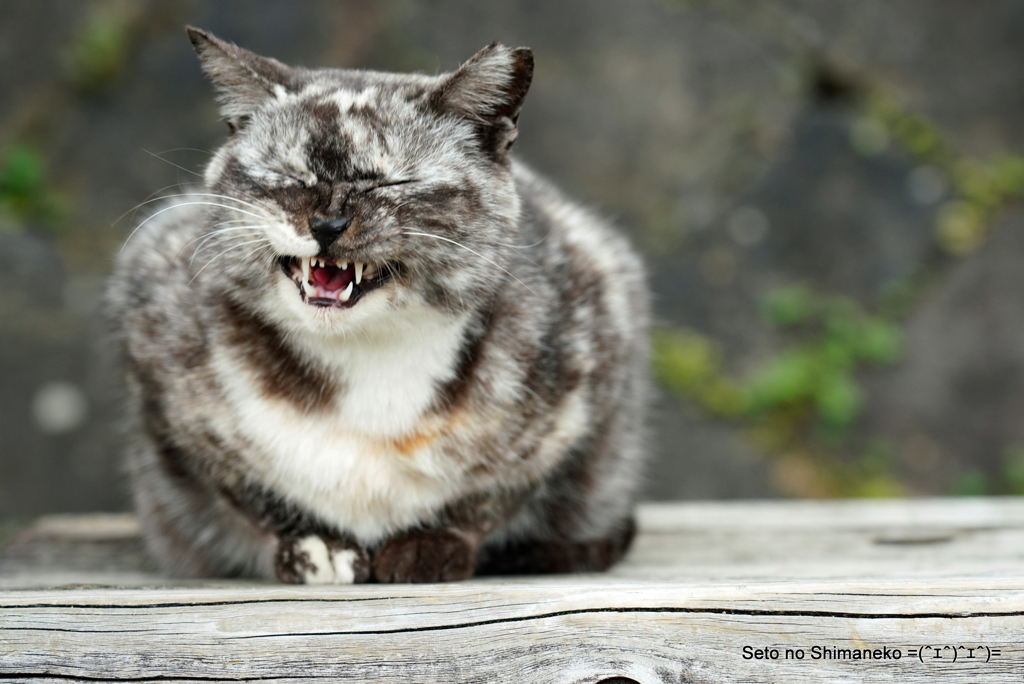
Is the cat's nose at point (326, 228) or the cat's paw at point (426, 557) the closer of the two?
the cat's nose at point (326, 228)

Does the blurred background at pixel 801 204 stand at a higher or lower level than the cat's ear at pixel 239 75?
higher

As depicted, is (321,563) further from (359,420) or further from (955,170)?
(955,170)

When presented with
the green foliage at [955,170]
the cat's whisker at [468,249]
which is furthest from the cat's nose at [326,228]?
the green foliage at [955,170]

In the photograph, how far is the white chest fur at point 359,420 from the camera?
2025mm

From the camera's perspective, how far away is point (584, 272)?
8.03ft

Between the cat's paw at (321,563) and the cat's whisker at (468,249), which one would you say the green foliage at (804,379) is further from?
the cat's paw at (321,563)

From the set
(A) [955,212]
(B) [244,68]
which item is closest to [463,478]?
(B) [244,68]

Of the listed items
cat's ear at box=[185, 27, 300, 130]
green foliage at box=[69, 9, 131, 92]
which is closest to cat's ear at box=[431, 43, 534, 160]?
cat's ear at box=[185, 27, 300, 130]

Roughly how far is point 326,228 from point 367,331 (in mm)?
291

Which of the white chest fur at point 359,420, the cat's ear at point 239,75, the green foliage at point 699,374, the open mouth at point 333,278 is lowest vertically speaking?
the white chest fur at point 359,420

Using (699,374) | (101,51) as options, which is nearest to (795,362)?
(699,374)

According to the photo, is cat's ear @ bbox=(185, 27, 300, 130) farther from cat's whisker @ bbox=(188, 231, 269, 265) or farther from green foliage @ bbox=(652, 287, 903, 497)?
green foliage @ bbox=(652, 287, 903, 497)

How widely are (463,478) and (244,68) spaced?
107 centimetres

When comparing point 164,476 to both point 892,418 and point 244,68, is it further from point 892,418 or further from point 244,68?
point 892,418
